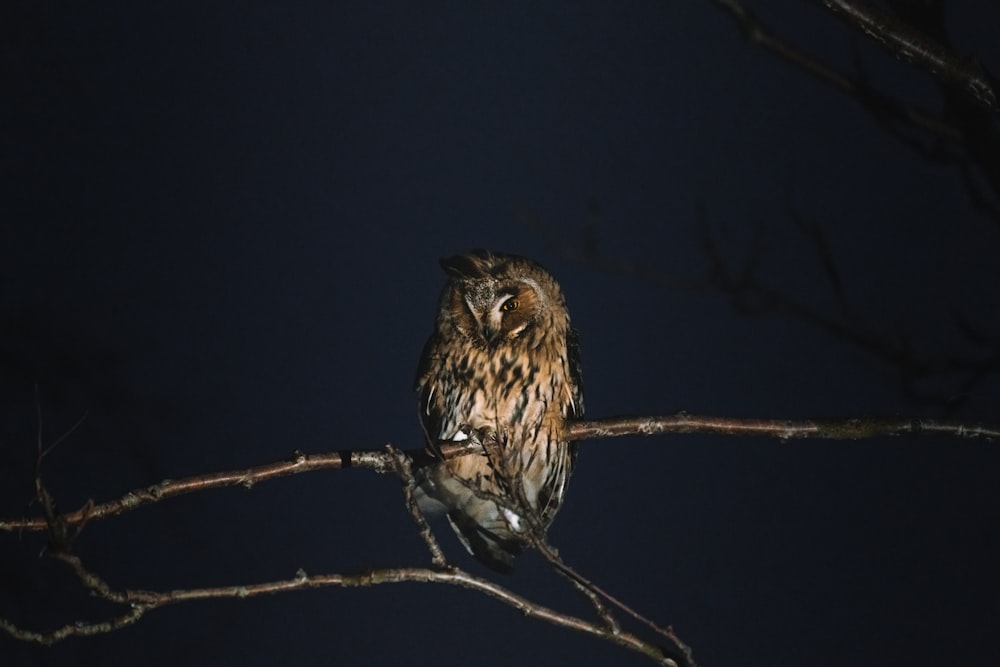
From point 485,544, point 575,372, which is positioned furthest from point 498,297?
point 485,544

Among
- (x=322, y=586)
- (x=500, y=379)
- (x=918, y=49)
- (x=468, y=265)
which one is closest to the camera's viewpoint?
(x=918, y=49)

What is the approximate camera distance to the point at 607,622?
0.86m

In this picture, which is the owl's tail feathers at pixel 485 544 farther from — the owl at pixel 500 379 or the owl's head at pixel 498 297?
the owl's head at pixel 498 297

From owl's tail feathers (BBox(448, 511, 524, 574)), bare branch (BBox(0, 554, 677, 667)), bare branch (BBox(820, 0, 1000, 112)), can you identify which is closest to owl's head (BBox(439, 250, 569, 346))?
owl's tail feathers (BBox(448, 511, 524, 574))

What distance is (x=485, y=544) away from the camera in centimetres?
170

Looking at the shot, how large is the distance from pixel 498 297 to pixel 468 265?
0.29 feet

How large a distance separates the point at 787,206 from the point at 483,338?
912 mm

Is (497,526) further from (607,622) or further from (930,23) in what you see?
(930,23)

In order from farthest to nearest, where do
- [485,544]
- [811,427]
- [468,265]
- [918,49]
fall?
1. [485,544]
2. [468,265]
3. [811,427]
4. [918,49]

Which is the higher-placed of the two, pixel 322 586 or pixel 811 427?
pixel 811 427

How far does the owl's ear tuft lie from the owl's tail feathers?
1.73 ft

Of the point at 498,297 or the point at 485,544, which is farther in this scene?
the point at 485,544

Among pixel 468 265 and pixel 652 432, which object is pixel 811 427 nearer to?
pixel 652 432

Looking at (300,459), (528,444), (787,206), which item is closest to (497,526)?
(528,444)
